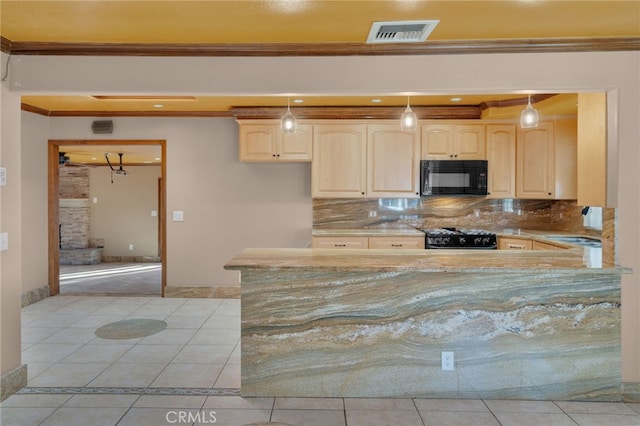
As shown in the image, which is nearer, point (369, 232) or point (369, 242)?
point (369, 242)

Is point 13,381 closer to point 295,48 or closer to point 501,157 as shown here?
point 295,48

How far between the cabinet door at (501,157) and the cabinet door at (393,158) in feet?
2.75

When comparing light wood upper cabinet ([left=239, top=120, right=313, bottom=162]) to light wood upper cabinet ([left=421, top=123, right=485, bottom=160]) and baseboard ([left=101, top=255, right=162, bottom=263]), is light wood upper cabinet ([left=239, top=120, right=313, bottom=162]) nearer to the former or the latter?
light wood upper cabinet ([left=421, top=123, right=485, bottom=160])

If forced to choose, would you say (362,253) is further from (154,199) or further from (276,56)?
(154,199)

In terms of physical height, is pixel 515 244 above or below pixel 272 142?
below

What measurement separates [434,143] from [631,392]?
304cm

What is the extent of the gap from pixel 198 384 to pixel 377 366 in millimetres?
1234

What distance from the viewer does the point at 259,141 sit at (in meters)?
5.02

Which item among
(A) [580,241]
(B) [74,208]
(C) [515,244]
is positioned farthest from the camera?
(B) [74,208]

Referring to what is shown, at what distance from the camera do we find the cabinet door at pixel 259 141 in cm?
500

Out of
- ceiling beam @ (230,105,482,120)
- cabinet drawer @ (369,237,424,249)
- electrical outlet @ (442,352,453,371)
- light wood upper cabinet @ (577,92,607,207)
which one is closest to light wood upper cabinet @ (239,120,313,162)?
ceiling beam @ (230,105,482,120)

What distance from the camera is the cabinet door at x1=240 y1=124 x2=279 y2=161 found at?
197 inches

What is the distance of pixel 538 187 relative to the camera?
4.90 meters

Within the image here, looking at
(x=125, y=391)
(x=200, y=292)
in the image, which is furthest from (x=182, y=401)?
(x=200, y=292)
